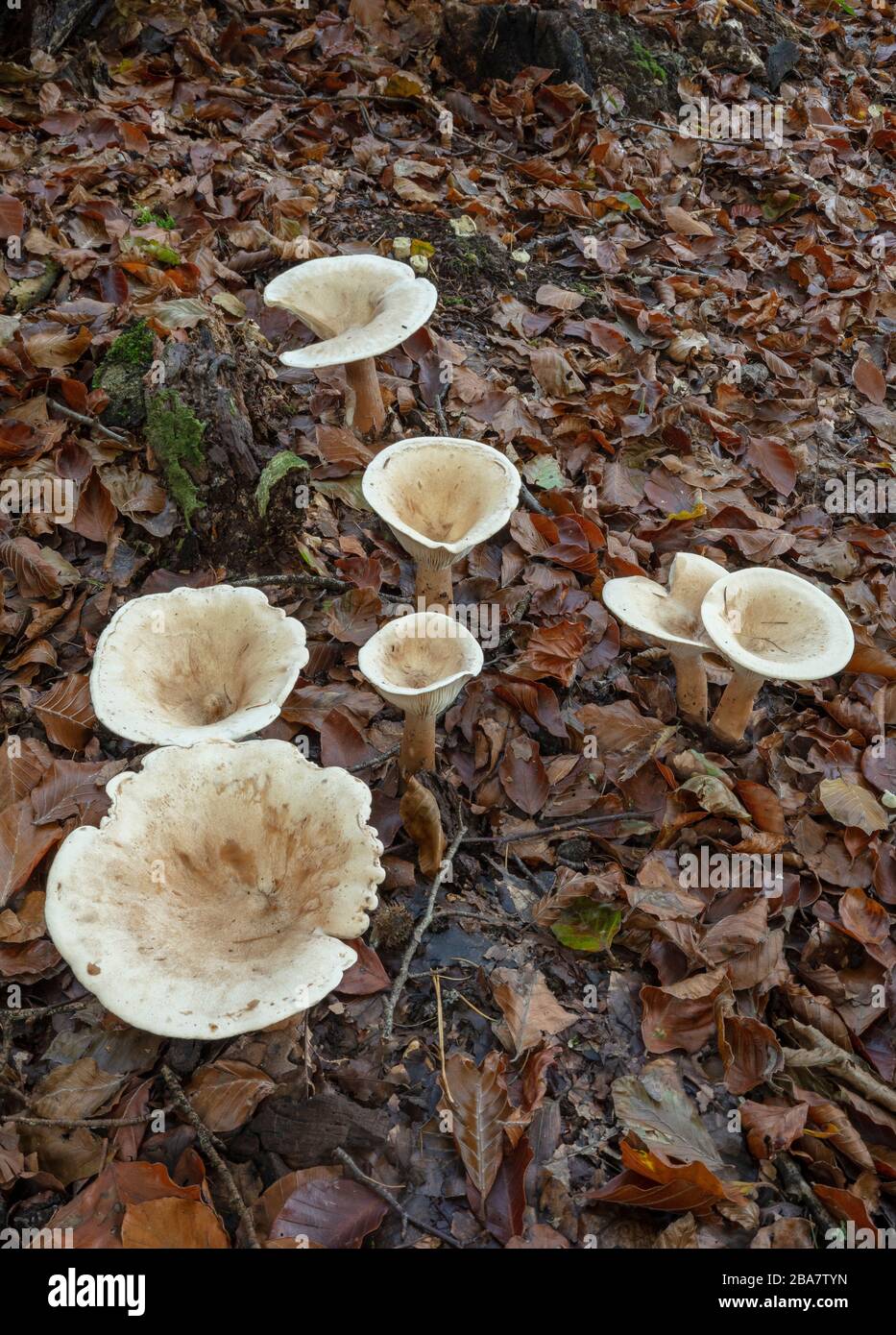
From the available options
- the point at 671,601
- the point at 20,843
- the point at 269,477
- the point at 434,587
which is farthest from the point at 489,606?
the point at 20,843

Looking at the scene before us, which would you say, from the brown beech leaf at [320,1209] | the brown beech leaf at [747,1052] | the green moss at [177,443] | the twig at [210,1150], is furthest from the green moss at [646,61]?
the brown beech leaf at [320,1209]

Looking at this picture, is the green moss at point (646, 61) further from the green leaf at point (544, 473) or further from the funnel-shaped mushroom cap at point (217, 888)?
the funnel-shaped mushroom cap at point (217, 888)

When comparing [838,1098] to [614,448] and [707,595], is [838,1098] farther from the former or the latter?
[614,448]

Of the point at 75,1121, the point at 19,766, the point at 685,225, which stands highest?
the point at 685,225

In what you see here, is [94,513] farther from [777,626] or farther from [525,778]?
[777,626]

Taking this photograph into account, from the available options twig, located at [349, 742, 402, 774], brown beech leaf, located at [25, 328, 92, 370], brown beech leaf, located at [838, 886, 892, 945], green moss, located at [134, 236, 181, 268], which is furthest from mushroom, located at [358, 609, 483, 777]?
green moss, located at [134, 236, 181, 268]

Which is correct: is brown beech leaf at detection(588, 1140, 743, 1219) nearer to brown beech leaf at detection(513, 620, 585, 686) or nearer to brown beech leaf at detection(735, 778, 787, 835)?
brown beech leaf at detection(735, 778, 787, 835)
